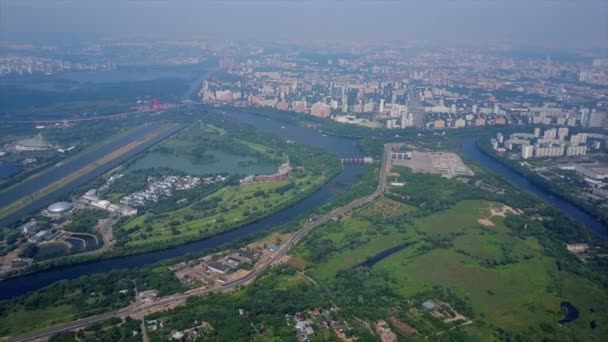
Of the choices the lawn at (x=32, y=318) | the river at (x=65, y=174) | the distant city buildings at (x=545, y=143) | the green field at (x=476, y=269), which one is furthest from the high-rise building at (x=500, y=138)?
the lawn at (x=32, y=318)

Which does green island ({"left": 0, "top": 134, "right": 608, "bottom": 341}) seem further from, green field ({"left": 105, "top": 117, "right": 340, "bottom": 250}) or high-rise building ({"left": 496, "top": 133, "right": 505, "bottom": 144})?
high-rise building ({"left": 496, "top": 133, "right": 505, "bottom": 144})

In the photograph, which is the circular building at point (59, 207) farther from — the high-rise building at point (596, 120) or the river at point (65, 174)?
the high-rise building at point (596, 120)

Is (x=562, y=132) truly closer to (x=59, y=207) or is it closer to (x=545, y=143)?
(x=545, y=143)

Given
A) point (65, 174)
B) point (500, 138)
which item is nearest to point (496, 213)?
point (500, 138)

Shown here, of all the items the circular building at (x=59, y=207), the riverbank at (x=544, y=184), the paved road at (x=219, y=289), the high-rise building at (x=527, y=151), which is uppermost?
the high-rise building at (x=527, y=151)

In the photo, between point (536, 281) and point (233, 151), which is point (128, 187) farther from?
point (536, 281)

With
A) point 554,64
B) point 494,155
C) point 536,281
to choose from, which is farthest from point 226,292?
point 554,64
